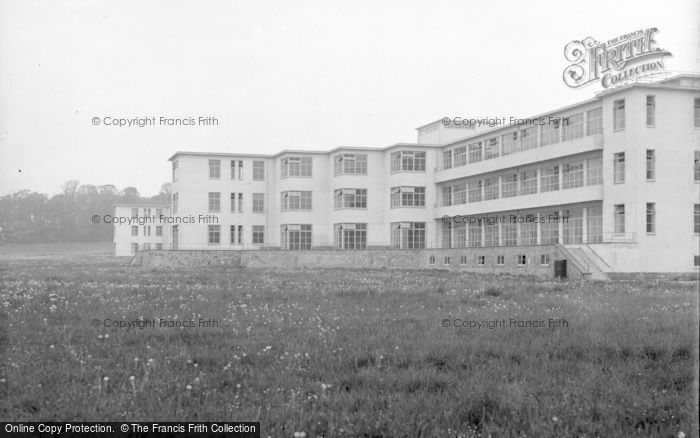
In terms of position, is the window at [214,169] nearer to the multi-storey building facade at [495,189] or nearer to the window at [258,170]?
the multi-storey building facade at [495,189]

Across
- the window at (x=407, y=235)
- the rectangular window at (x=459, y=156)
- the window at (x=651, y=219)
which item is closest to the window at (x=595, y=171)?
the window at (x=651, y=219)

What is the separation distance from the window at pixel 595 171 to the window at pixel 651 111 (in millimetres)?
5524

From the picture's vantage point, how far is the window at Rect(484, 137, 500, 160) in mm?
57688

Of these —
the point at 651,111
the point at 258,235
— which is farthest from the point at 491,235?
the point at 258,235

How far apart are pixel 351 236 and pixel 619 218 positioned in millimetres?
28083

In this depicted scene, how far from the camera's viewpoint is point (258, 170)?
67.3 m

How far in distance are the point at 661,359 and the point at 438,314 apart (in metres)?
5.84

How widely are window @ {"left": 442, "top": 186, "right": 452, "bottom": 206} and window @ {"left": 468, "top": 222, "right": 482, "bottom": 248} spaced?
347 centimetres

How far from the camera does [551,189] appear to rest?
169 ft

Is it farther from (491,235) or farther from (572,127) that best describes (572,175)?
(491,235)

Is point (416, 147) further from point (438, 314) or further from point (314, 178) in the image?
point (438, 314)

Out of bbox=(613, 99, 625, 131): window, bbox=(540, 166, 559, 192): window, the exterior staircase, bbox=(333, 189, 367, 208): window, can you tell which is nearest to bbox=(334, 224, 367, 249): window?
bbox=(333, 189, 367, 208): window

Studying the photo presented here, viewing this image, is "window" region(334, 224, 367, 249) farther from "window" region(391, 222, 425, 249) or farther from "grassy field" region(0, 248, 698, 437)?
"grassy field" region(0, 248, 698, 437)

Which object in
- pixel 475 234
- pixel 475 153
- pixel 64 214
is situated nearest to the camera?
pixel 475 153
